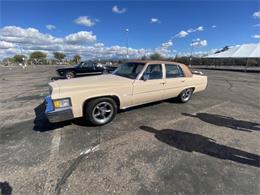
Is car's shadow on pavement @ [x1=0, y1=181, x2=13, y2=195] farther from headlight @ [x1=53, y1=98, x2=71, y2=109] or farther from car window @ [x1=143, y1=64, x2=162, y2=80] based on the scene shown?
car window @ [x1=143, y1=64, x2=162, y2=80]

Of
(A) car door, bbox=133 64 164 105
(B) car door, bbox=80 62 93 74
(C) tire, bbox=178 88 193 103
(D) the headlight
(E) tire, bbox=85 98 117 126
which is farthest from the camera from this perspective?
(B) car door, bbox=80 62 93 74

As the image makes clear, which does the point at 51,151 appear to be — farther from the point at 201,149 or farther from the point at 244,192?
the point at 244,192

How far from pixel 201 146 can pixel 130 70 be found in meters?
3.01

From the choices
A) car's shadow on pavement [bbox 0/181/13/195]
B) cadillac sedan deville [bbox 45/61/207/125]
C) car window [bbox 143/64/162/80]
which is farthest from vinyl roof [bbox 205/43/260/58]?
car's shadow on pavement [bbox 0/181/13/195]

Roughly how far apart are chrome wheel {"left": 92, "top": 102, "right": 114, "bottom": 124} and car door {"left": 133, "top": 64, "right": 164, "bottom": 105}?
0.82 meters

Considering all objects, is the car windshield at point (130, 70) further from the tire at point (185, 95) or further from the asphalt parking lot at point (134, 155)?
the tire at point (185, 95)

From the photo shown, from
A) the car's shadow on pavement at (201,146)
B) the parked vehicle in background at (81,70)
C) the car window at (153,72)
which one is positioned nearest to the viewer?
the car's shadow on pavement at (201,146)

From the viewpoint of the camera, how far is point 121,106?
4453mm

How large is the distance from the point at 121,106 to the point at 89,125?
101cm

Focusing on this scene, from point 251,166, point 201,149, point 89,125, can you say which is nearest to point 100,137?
point 89,125

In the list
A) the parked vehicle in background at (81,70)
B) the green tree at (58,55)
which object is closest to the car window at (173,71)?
the parked vehicle in background at (81,70)

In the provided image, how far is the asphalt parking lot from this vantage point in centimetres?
233

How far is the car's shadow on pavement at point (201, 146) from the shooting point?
299 cm

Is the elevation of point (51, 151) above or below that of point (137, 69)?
below
